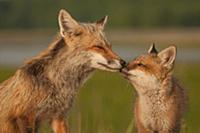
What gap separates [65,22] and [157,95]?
69.1 inches

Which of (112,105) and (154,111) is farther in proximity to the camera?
(112,105)

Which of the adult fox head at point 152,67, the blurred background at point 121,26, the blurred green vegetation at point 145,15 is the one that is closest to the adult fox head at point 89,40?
the adult fox head at point 152,67

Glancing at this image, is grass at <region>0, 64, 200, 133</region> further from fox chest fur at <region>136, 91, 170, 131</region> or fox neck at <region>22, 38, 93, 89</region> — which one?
fox neck at <region>22, 38, 93, 89</region>

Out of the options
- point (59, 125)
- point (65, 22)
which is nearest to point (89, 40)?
point (65, 22)

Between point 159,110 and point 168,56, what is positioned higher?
point 168,56

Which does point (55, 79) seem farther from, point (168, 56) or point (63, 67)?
point (168, 56)

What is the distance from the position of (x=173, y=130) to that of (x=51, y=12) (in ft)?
167

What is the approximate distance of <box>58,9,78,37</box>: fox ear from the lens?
9109 mm

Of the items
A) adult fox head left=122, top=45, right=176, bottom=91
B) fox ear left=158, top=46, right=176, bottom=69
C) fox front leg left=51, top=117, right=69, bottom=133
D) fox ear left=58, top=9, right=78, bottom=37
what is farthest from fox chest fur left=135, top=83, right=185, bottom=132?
fox ear left=58, top=9, right=78, bottom=37

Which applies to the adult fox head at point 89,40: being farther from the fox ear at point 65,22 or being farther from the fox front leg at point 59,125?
the fox front leg at point 59,125

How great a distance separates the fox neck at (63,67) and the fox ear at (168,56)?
1416 mm

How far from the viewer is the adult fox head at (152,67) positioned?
10000 millimetres

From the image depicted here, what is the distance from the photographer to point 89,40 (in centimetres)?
914

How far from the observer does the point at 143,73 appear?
33.3 ft
